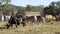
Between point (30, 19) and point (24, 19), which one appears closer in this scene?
point (24, 19)

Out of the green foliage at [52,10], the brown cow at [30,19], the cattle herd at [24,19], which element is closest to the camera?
the cattle herd at [24,19]

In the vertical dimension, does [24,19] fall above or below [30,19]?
above

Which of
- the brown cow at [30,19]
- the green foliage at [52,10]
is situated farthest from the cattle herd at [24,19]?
the green foliage at [52,10]

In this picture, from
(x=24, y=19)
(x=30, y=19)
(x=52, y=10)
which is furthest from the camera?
(x=52, y=10)

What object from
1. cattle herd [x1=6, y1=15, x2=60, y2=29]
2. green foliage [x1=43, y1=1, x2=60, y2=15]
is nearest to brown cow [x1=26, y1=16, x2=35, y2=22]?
cattle herd [x1=6, y1=15, x2=60, y2=29]

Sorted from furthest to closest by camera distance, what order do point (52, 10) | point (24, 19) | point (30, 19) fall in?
point (52, 10) → point (30, 19) → point (24, 19)

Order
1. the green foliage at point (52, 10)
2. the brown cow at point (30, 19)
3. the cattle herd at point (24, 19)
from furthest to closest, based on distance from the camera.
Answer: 1. the green foliage at point (52, 10)
2. the brown cow at point (30, 19)
3. the cattle herd at point (24, 19)

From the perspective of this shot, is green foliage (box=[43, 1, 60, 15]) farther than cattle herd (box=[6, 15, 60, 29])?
Yes

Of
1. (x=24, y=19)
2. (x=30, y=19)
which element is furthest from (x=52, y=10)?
(x=24, y=19)

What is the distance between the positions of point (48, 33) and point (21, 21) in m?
6.84

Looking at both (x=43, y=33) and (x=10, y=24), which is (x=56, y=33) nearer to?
(x=43, y=33)

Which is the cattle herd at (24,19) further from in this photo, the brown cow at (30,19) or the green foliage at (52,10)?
the green foliage at (52,10)

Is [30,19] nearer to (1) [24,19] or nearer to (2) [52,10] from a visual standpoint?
(1) [24,19]

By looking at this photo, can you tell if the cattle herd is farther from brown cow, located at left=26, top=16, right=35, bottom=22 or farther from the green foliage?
the green foliage
